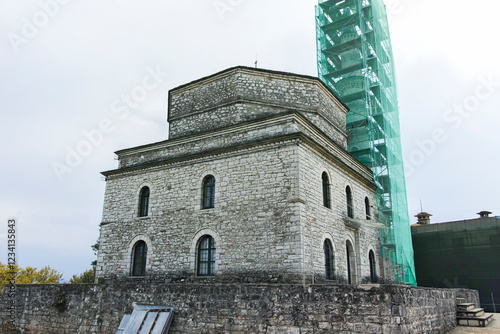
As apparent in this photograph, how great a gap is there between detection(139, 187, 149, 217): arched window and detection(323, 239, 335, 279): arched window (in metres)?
6.99

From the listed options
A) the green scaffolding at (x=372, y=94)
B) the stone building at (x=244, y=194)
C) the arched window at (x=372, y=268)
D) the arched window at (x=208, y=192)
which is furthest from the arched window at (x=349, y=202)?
the arched window at (x=208, y=192)

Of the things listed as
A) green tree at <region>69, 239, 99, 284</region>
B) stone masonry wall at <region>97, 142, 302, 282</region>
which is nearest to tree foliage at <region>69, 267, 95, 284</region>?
green tree at <region>69, 239, 99, 284</region>

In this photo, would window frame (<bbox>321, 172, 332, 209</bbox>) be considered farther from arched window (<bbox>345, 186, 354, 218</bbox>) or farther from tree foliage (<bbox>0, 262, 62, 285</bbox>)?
tree foliage (<bbox>0, 262, 62, 285</bbox>)

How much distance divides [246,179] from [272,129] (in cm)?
193

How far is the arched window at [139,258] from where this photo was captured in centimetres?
1409

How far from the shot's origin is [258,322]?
8875 mm

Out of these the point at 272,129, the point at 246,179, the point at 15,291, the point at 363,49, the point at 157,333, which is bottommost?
the point at 157,333

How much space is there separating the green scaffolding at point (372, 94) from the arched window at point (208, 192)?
934 cm

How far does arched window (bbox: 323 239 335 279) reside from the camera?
12.6 meters

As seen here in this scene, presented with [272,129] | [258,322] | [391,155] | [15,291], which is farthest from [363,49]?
[15,291]

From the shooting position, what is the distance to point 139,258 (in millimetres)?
14242

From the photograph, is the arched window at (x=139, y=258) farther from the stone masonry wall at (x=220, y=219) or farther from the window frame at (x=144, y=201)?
the window frame at (x=144, y=201)

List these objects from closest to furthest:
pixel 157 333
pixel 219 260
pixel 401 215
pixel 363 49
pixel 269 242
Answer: pixel 157 333, pixel 269 242, pixel 219 260, pixel 401 215, pixel 363 49

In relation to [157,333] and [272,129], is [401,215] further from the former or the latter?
[157,333]
